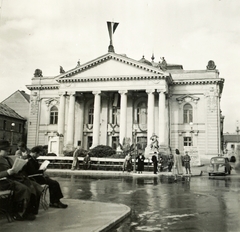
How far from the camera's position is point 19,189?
6.85m

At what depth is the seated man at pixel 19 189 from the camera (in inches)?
268

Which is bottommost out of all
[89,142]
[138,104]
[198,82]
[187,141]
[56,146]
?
[56,146]

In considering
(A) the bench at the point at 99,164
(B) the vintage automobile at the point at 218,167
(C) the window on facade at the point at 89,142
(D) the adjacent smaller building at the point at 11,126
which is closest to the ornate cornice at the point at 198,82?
(C) the window on facade at the point at 89,142

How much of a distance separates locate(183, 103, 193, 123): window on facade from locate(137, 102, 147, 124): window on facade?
5.83m

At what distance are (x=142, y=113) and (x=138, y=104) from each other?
5.32 feet

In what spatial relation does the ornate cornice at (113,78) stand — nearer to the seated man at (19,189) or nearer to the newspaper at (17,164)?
the seated man at (19,189)

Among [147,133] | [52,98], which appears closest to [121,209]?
[147,133]

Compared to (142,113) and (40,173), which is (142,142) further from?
(40,173)

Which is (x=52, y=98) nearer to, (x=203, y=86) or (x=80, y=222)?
(x=203, y=86)

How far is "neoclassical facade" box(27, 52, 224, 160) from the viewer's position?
44.4m

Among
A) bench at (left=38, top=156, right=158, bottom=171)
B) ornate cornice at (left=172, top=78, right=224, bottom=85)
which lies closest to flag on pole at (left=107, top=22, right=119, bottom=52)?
ornate cornice at (left=172, top=78, right=224, bottom=85)

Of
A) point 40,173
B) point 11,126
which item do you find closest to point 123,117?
point 11,126

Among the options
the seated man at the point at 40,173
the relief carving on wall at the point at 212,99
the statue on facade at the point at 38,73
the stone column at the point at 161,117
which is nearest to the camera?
the seated man at the point at 40,173

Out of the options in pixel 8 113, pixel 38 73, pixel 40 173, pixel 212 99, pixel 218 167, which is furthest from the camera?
pixel 8 113
